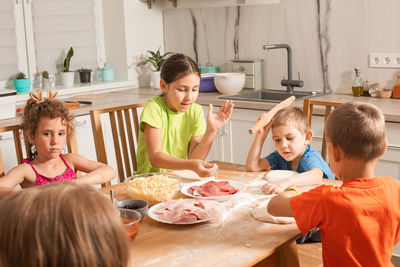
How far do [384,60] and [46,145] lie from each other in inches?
87.9

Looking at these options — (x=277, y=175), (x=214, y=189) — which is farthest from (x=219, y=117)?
(x=214, y=189)

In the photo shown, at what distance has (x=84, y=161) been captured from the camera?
84.8 inches

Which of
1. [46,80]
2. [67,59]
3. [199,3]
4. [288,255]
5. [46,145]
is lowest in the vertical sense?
[288,255]

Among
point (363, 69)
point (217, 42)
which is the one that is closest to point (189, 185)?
point (363, 69)

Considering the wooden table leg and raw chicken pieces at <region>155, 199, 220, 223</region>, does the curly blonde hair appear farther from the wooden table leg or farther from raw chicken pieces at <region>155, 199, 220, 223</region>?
the wooden table leg

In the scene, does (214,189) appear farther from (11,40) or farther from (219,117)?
(11,40)

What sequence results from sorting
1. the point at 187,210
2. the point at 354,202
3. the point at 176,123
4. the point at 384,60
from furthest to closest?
the point at 384,60
the point at 176,123
the point at 187,210
the point at 354,202

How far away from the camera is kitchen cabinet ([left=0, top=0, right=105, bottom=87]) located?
3.72m

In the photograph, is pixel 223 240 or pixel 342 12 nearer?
pixel 223 240

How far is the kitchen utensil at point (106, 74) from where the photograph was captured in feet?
13.8

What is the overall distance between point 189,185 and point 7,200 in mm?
1170

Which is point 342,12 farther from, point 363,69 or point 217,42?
point 217,42

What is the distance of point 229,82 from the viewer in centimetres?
371

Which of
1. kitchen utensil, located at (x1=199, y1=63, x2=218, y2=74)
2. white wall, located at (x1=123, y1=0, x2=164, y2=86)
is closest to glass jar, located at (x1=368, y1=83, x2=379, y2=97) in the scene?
kitchen utensil, located at (x1=199, y1=63, x2=218, y2=74)
